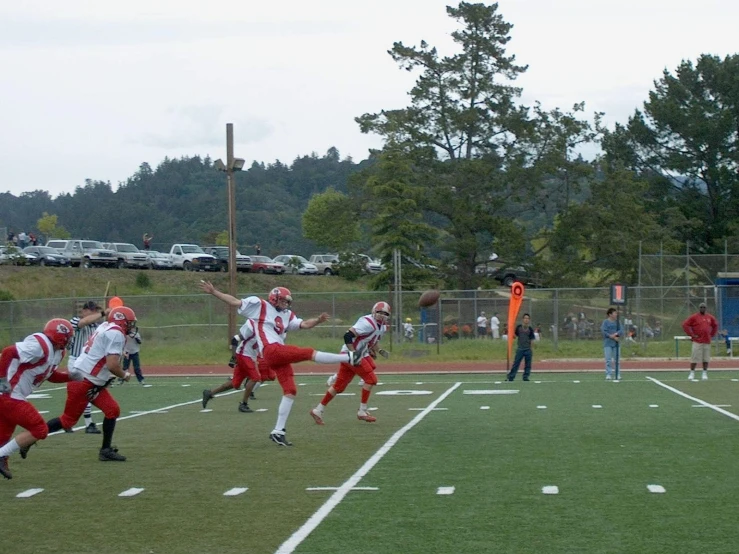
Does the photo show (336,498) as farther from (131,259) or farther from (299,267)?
(299,267)

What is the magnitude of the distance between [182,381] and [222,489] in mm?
19392

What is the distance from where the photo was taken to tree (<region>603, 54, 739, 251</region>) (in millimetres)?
68188

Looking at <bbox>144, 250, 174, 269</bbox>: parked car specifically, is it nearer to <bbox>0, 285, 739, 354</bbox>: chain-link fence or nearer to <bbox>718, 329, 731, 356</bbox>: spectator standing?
<bbox>0, 285, 739, 354</bbox>: chain-link fence

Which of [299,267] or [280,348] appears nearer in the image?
[280,348]

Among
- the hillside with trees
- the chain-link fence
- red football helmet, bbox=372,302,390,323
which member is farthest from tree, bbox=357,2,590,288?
red football helmet, bbox=372,302,390,323

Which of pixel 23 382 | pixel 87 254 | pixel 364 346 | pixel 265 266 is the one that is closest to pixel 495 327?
pixel 364 346

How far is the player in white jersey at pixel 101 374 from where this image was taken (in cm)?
1174

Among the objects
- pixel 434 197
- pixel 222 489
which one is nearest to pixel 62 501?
pixel 222 489

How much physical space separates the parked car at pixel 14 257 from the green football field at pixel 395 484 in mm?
47421

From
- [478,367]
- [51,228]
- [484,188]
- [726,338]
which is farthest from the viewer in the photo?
[51,228]

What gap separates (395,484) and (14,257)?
5656cm

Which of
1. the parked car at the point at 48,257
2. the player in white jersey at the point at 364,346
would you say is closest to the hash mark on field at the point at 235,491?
the player in white jersey at the point at 364,346

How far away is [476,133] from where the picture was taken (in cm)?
5697

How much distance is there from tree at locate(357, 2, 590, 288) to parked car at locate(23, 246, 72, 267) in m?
20.1
